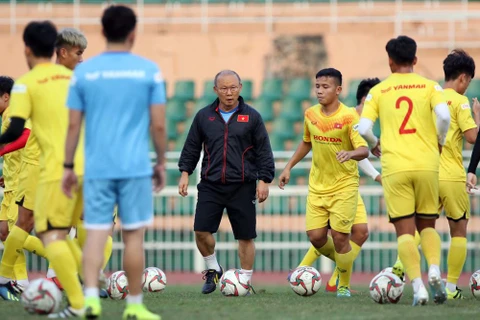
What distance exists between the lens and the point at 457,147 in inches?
398

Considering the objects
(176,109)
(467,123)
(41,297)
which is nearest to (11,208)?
(41,297)

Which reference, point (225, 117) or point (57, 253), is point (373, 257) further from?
point (57, 253)

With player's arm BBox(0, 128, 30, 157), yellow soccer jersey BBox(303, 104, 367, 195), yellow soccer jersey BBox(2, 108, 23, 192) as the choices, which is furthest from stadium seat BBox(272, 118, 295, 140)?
player's arm BBox(0, 128, 30, 157)

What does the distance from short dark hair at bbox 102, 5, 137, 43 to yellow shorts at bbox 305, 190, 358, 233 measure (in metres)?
4.10

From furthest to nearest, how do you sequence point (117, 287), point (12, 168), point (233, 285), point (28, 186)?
point (12, 168)
point (233, 285)
point (117, 287)
point (28, 186)

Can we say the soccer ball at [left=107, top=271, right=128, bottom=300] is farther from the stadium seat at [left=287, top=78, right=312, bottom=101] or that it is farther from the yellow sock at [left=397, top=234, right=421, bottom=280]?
the stadium seat at [left=287, top=78, right=312, bottom=101]

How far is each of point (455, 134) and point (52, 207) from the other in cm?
431

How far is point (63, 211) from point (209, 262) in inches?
141

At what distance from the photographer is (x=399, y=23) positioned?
68.9 feet

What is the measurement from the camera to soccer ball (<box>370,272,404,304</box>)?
358 inches

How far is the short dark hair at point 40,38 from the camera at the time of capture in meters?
7.79

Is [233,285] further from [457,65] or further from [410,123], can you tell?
[457,65]

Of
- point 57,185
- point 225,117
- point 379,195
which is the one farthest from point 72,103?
point 379,195

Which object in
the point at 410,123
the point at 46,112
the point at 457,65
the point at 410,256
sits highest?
the point at 457,65
